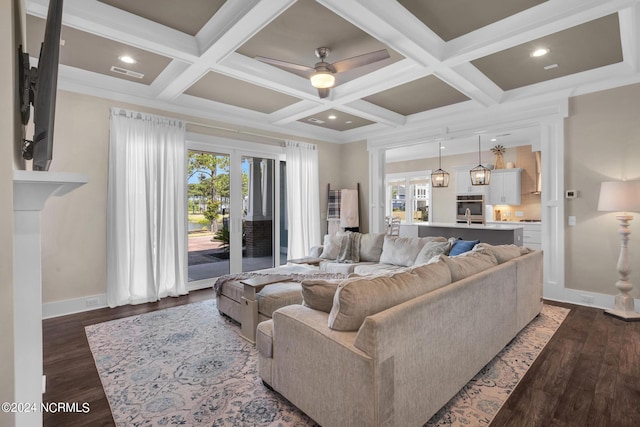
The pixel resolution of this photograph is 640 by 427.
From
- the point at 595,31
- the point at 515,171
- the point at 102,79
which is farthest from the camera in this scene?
the point at 515,171

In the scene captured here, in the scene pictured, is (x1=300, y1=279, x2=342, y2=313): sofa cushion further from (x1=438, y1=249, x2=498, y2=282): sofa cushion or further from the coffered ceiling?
the coffered ceiling

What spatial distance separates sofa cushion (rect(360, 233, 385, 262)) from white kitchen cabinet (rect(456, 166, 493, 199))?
182 inches

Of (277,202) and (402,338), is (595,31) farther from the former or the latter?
(277,202)

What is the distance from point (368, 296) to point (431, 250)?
2.61 metres

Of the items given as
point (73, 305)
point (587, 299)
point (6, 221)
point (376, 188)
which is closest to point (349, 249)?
point (376, 188)

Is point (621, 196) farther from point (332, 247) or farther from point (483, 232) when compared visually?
point (332, 247)

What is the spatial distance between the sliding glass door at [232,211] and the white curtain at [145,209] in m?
0.42

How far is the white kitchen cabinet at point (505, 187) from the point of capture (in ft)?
25.2

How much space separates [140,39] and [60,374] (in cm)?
283

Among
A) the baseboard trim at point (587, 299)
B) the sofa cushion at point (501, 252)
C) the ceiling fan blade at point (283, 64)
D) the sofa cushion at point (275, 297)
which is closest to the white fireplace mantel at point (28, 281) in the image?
the sofa cushion at point (275, 297)

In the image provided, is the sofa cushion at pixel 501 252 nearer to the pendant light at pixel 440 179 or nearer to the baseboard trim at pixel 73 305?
the pendant light at pixel 440 179

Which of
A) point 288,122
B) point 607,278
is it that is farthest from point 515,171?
point 288,122

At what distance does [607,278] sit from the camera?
4.07 metres

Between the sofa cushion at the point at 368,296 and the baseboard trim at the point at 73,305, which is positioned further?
the baseboard trim at the point at 73,305
